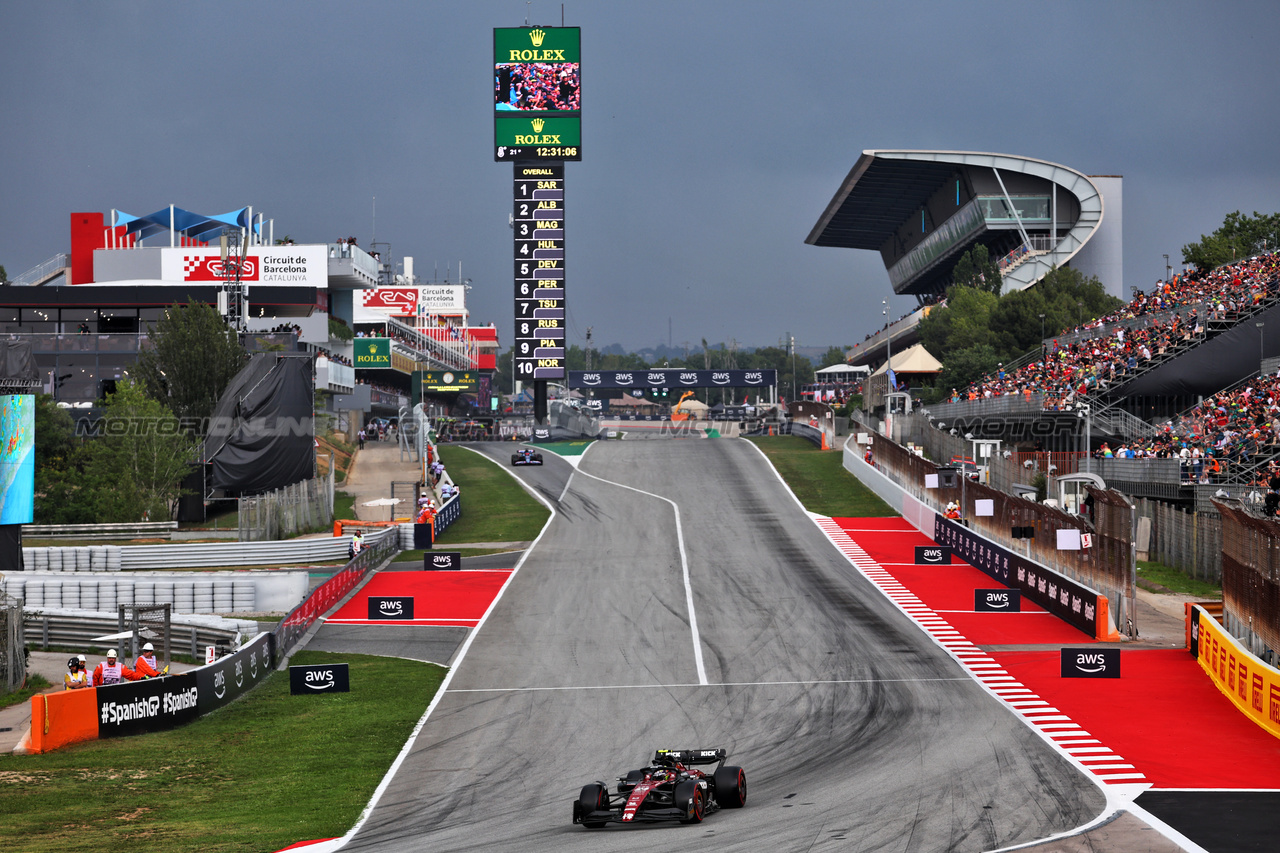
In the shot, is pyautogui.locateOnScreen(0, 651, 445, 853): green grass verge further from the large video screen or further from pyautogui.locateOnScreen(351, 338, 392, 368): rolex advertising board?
pyautogui.locateOnScreen(351, 338, 392, 368): rolex advertising board

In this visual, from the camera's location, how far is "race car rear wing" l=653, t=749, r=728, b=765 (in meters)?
16.0

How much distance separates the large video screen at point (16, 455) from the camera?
35594mm

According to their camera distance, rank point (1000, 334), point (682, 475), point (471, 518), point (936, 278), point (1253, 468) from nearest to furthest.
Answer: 1. point (1253, 468)
2. point (471, 518)
3. point (682, 475)
4. point (1000, 334)
5. point (936, 278)

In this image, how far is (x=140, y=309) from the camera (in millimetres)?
83625

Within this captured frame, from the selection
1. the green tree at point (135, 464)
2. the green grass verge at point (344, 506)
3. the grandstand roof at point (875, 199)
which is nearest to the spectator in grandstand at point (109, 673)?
the green tree at point (135, 464)

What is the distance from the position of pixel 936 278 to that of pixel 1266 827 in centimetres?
11380

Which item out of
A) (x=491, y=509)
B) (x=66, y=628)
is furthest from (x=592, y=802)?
(x=491, y=509)

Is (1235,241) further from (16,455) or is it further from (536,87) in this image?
(16,455)

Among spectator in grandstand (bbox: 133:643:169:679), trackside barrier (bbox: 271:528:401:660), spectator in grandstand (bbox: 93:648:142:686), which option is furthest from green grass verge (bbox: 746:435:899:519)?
spectator in grandstand (bbox: 93:648:142:686)

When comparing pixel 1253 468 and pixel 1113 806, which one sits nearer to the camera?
pixel 1113 806

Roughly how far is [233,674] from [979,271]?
9011cm

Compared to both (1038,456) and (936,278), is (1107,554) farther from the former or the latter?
(936,278)

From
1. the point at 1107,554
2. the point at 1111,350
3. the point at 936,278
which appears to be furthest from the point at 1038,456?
the point at 936,278

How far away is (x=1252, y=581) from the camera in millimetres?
23375
